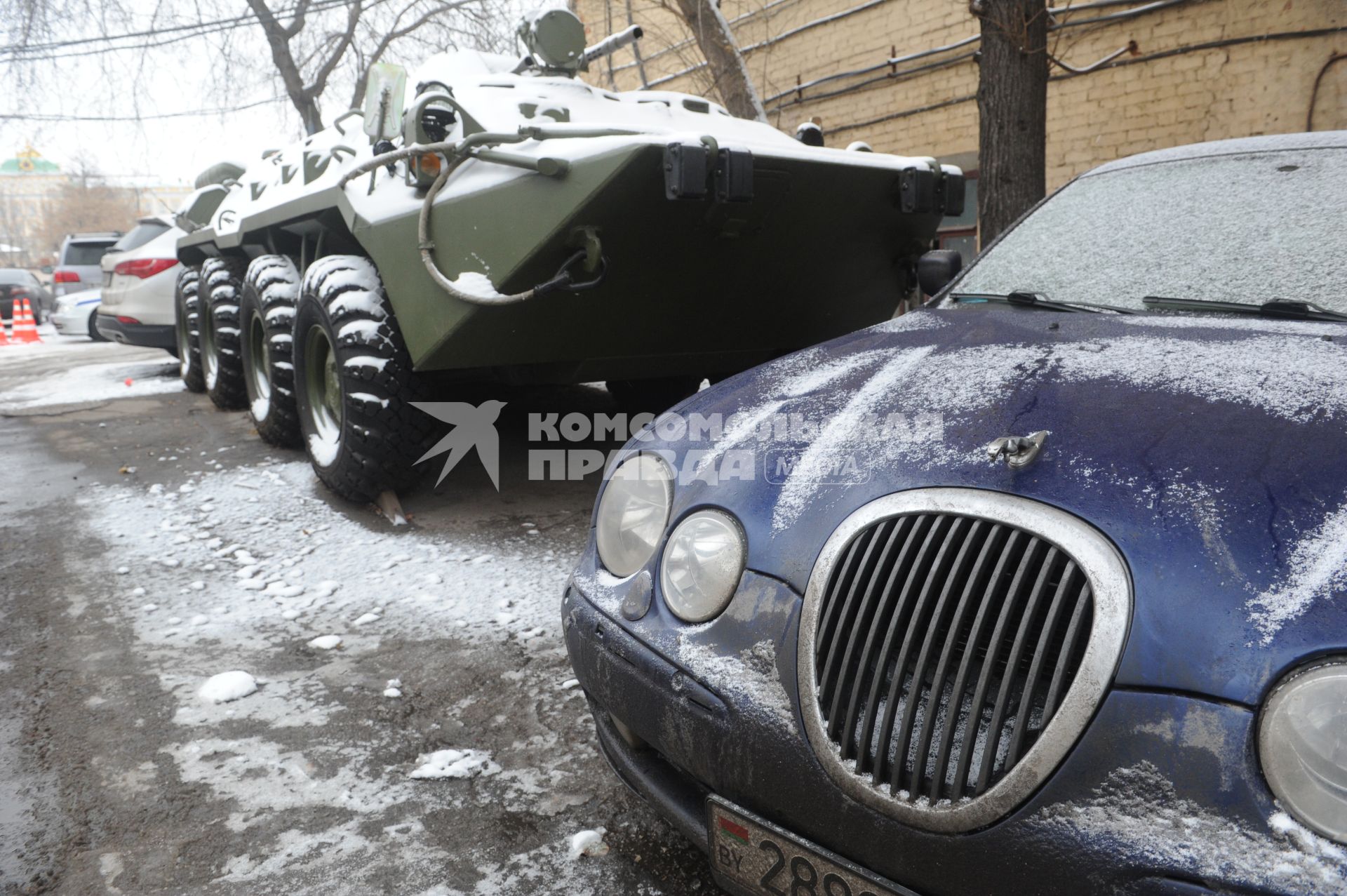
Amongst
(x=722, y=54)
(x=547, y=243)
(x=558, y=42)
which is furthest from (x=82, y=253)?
(x=547, y=243)

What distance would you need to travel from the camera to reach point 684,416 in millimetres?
2094

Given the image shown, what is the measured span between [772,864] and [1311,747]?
29.1 inches

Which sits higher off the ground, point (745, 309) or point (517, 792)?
point (745, 309)

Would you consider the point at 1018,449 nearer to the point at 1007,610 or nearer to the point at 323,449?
the point at 1007,610

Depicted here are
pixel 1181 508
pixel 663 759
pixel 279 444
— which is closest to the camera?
pixel 1181 508

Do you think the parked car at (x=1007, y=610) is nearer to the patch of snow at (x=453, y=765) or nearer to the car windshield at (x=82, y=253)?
the patch of snow at (x=453, y=765)

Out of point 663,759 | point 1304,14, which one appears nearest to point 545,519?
point 663,759

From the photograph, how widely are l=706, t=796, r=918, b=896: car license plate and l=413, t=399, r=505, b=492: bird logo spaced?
3.00 meters

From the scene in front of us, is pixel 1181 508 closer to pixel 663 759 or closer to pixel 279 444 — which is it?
pixel 663 759

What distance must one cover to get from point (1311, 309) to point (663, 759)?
1.58 meters

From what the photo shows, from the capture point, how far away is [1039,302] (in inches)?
92.7

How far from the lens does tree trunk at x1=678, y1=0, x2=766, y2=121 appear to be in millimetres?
8727

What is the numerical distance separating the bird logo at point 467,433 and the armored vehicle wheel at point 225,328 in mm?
2386

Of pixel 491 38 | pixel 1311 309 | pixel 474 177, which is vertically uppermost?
pixel 491 38
